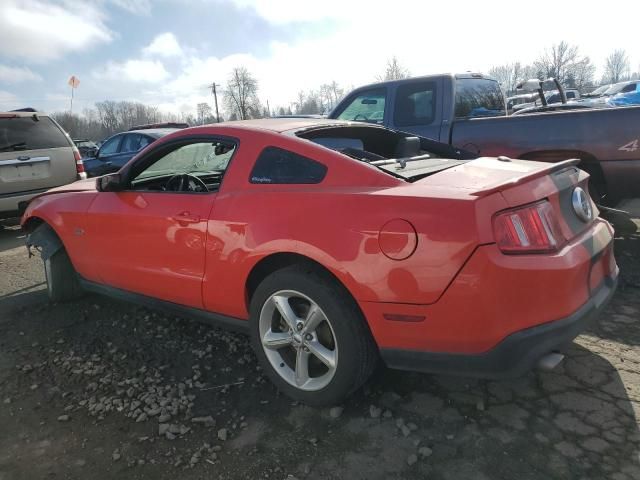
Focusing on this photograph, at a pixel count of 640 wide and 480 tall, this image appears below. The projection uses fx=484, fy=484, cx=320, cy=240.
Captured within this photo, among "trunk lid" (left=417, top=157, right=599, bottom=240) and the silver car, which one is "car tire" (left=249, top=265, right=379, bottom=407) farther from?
the silver car

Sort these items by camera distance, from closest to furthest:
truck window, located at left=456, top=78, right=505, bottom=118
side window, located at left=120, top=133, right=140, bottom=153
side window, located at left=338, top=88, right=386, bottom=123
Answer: truck window, located at left=456, top=78, right=505, bottom=118
side window, located at left=338, top=88, right=386, bottom=123
side window, located at left=120, top=133, right=140, bottom=153

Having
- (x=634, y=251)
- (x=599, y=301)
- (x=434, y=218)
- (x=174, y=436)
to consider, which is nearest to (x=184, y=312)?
(x=174, y=436)

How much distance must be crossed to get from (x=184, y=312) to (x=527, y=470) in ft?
7.31

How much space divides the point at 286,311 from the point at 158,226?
3.76ft

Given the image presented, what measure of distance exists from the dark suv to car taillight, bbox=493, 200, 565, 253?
27.2 ft

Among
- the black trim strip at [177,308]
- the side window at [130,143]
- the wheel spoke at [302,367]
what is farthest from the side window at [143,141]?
the wheel spoke at [302,367]

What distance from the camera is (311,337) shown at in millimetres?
2578

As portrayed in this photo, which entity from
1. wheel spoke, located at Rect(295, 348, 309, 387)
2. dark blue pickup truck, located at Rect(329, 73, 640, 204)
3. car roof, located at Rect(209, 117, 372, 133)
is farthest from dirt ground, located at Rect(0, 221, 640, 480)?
dark blue pickup truck, located at Rect(329, 73, 640, 204)

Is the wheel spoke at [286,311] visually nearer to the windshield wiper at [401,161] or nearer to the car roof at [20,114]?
the windshield wiper at [401,161]

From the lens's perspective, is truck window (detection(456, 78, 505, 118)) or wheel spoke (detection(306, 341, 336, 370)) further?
truck window (detection(456, 78, 505, 118))

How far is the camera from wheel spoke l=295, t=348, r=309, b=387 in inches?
104

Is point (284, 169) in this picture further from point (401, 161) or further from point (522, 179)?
point (522, 179)

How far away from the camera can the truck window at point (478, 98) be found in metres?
5.71

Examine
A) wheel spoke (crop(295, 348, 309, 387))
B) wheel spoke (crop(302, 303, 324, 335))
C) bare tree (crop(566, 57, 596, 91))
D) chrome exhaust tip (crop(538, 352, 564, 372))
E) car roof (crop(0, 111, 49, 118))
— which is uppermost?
bare tree (crop(566, 57, 596, 91))
